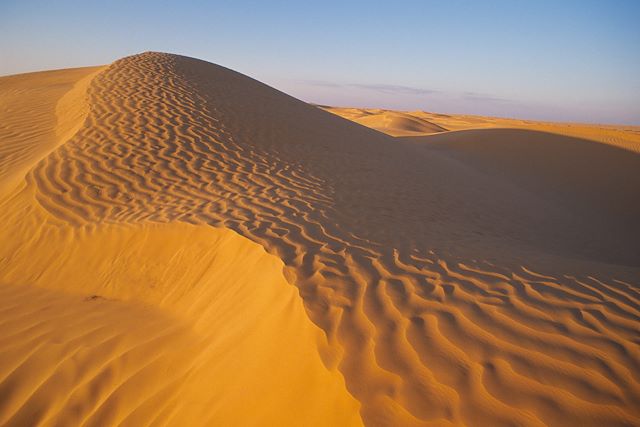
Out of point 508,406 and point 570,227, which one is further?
point 570,227

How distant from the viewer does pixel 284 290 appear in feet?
10.0

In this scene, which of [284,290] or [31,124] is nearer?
[284,290]

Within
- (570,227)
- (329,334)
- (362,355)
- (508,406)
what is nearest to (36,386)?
(329,334)

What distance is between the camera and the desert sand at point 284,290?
2.11 meters

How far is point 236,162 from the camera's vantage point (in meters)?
7.42

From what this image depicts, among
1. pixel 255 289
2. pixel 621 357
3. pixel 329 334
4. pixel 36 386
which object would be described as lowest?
pixel 36 386

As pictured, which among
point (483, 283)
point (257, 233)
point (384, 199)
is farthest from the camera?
point (384, 199)

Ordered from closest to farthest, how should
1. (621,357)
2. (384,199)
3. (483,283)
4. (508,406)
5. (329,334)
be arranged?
(508,406) < (621,357) < (329,334) < (483,283) < (384,199)

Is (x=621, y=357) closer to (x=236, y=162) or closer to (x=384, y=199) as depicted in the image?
(x=384, y=199)

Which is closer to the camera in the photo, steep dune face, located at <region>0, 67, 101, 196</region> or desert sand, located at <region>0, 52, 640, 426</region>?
desert sand, located at <region>0, 52, 640, 426</region>

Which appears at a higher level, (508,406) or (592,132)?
(592,132)

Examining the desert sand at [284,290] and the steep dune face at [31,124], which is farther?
the steep dune face at [31,124]

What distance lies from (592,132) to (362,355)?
18.4 metres

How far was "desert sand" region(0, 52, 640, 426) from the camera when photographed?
2.11 m
